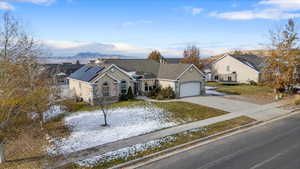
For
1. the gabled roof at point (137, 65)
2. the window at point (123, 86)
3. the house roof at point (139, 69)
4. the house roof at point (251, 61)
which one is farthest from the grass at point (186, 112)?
the house roof at point (251, 61)

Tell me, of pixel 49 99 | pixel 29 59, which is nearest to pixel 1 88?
pixel 29 59

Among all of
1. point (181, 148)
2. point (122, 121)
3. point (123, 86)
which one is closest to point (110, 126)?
point (122, 121)

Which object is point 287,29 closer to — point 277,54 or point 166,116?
point 277,54

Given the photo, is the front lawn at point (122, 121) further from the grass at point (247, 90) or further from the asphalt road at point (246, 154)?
the grass at point (247, 90)

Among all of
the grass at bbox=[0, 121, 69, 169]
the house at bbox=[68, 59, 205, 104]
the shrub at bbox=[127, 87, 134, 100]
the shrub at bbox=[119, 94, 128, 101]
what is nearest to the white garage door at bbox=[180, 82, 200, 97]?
the house at bbox=[68, 59, 205, 104]

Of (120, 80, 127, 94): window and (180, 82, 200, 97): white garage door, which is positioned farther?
(180, 82, 200, 97): white garage door

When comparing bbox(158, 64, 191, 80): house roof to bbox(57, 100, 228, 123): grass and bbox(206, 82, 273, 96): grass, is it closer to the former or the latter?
bbox(57, 100, 228, 123): grass
